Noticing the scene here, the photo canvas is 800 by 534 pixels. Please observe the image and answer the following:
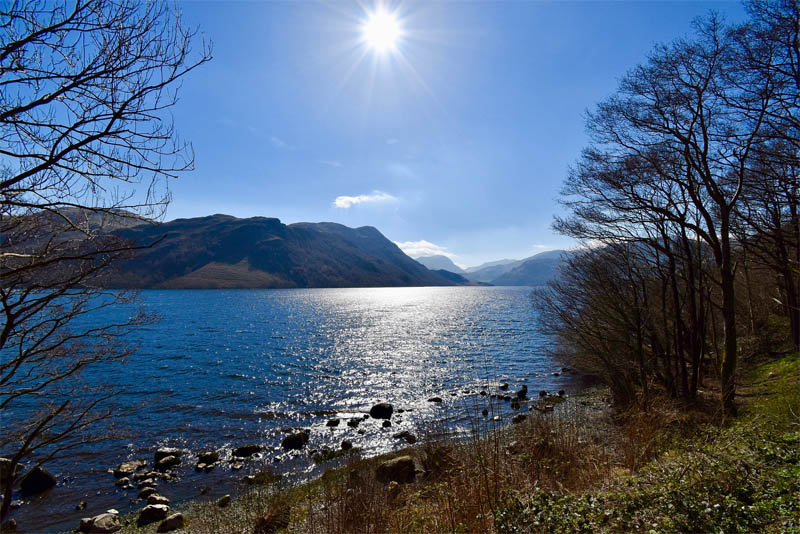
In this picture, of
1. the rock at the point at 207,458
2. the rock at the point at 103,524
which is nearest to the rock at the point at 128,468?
the rock at the point at 207,458

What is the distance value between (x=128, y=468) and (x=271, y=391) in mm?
11659

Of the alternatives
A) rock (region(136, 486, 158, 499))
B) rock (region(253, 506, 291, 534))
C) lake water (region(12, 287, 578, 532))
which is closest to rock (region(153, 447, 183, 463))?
lake water (region(12, 287, 578, 532))

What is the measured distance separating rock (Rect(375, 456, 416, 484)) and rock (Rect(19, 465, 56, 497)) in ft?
45.9

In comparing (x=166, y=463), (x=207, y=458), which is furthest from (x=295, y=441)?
(x=166, y=463)

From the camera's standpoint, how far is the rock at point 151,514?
11.5 meters

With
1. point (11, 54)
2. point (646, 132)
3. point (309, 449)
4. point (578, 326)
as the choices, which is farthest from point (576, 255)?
point (11, 54)

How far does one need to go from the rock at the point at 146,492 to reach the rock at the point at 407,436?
1090 cm

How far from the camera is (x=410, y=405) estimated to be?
76.2 feet

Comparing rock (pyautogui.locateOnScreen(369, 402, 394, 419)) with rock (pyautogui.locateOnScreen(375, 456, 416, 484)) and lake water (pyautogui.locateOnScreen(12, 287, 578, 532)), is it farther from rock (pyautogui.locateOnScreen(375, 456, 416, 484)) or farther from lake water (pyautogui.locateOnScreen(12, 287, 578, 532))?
rock (pyautogui.locateOnScreen(375, 456, 416, 484))

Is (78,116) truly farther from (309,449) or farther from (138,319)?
(309,449)

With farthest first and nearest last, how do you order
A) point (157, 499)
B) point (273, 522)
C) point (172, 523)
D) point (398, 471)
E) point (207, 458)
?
point (207, 458) < point (157, 499) < point (398, 471) < point (172, 523) < point (273, 522)

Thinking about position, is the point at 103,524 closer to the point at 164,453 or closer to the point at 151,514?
the point at 151,514

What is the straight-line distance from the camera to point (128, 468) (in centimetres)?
1473

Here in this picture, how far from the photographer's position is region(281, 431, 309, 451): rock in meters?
17.2
